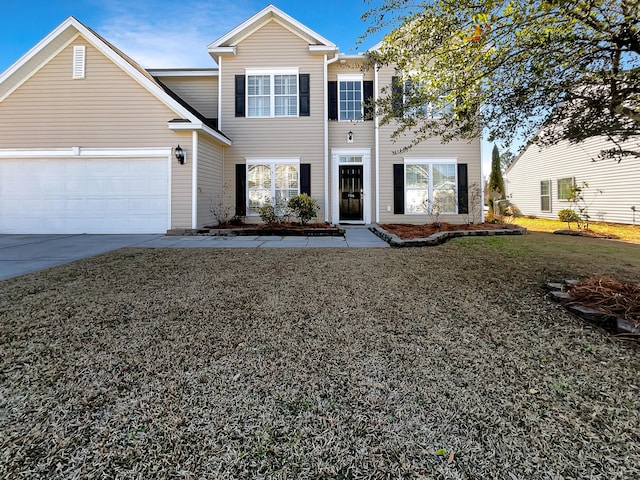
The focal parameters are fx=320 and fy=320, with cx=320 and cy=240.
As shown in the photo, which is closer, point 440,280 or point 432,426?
point 432,426

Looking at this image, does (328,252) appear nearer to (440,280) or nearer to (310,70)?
(440,280)

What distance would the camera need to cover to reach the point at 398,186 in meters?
10.9

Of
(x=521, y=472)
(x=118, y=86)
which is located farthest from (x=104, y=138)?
(x=521, y=472)

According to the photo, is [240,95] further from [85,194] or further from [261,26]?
[85,194]

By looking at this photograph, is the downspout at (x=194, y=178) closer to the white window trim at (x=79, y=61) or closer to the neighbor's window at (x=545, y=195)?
the white window trim at (x=79, y=61)

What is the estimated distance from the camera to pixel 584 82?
119 inches

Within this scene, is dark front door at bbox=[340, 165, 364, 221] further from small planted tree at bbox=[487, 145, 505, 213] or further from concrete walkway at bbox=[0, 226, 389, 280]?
small planted tree at bbox=[487, 145, 505, 213]

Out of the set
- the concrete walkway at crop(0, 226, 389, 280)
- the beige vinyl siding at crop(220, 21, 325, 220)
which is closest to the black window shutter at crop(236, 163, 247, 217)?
the beige vinyl siding at crop(220, 21, 325, 220)

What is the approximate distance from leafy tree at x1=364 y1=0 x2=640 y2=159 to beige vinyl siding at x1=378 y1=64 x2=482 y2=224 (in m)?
7.07

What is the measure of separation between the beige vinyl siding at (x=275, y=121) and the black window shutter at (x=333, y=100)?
45cm

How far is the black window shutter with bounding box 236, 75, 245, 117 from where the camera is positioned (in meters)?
10.6

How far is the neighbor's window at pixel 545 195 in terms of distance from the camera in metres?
15.2

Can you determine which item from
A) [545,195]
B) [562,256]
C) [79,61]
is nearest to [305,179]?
[79,61]

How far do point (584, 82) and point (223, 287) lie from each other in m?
4.26
